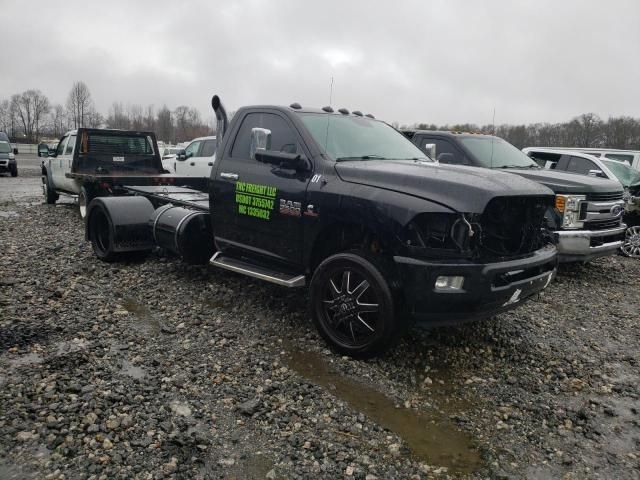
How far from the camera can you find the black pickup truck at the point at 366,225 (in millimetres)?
3697

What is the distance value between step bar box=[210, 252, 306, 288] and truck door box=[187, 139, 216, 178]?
9.13 m

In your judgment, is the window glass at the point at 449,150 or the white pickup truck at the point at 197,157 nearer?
the window glass at the point at 449,150

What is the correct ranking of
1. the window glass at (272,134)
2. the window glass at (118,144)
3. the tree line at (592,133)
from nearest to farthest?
the window glass at (272,134)
the window glass at (118,144)
the tree line at (592,133)

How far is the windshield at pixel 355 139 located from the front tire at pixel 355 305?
3.48ft

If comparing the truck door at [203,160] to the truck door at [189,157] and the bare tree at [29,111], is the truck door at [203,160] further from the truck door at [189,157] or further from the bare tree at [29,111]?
the bare tree at [29,111]

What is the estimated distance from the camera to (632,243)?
9.31 metres

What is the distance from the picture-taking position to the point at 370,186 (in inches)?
159

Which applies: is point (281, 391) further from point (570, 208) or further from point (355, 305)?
point (570, 208)

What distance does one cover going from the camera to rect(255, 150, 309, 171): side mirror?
14.6 feet

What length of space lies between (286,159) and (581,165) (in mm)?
8337

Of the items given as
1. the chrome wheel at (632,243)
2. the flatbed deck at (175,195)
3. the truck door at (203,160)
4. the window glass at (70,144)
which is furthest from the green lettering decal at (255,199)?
the truck door at (203,160)

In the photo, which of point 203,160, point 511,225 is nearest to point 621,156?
point 203,160

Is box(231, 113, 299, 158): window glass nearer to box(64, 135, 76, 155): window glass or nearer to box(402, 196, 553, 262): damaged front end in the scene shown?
box(402, 196, 553, 262): damaged front end

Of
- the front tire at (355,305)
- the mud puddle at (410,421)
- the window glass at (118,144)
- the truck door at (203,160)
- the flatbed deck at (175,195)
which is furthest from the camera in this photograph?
the truck door at (203,160)
